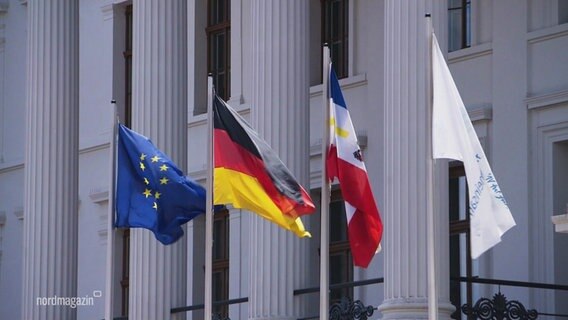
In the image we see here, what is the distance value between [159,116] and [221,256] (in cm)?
516

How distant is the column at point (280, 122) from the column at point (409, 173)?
202 centimetres

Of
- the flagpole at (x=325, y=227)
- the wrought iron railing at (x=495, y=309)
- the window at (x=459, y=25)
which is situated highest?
the window at (x=459, y=25)

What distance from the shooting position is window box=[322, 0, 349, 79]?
93.8 feet

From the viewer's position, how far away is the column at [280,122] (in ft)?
76.5

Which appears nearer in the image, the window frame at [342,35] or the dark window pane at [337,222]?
the dark window pane at [337,222]

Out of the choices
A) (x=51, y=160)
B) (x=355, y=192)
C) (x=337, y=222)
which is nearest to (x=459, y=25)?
(x=337, y=222)

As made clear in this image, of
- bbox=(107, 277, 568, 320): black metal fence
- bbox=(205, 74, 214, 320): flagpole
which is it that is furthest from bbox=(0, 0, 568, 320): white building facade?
bbox=(205, 74, 214, 320): flagpole

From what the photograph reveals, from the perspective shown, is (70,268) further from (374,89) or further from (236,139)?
(236,139)

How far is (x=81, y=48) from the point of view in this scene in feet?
109

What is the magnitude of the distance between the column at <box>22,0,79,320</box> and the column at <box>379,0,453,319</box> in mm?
7066

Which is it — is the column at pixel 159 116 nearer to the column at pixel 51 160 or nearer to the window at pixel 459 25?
the column at pixel 51 160

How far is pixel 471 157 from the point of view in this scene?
18625mm

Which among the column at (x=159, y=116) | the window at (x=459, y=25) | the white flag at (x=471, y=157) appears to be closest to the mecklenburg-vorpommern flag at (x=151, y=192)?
the column at (x=159, y=116)

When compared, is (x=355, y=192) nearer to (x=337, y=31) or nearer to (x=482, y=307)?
(x=482, y=307)
